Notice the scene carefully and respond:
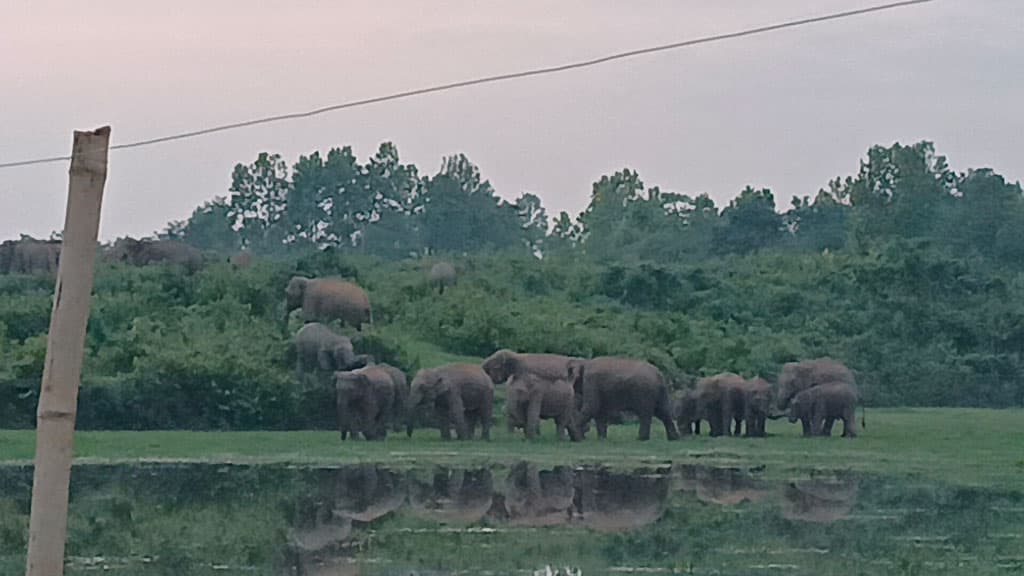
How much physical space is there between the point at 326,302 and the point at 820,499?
12138 mm

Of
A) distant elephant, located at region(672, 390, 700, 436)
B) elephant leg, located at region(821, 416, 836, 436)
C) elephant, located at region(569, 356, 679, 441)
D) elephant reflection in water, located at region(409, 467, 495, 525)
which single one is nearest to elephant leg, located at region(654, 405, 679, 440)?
elephant, located at region(569, 356, 679, 441)

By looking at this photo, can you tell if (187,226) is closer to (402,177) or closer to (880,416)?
(402,177)

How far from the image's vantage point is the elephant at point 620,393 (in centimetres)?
2136

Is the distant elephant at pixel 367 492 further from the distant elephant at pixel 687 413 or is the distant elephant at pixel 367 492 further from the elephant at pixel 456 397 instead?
the distant elephant at pixel 687 413

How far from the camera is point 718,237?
39.1 m

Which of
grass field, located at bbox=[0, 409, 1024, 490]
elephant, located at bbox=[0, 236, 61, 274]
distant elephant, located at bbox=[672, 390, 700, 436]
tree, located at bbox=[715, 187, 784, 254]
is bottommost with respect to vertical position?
grass field, located at bbox=[0, 409, 1024, 490]

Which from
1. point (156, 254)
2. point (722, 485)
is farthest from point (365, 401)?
point (156, 254)

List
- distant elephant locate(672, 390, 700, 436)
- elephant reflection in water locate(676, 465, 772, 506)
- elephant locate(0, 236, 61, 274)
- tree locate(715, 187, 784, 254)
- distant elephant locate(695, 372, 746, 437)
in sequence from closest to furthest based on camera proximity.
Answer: elephant reflection in water locate(676, 465, 772, 506) → distant elephant locate(695, 372, 746, 437) → distant elephant locate(672, 390, 700, 436) → elephant locate(0, 236, 61, 274) → tree locate(715, 187, 784, 254)

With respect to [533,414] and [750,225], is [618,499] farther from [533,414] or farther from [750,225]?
[750,225]

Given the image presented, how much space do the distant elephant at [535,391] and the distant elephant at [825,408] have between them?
2.84 m

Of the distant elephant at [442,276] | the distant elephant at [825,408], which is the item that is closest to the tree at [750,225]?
the distant elephant at [442,276]

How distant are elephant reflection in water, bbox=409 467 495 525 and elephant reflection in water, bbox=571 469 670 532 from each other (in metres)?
0.70

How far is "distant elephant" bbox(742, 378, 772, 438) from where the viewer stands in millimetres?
21938

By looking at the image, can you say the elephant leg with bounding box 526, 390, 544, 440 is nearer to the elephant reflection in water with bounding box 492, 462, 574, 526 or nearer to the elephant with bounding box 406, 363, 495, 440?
the elephant with bounding box 406, 363, 495, 440
